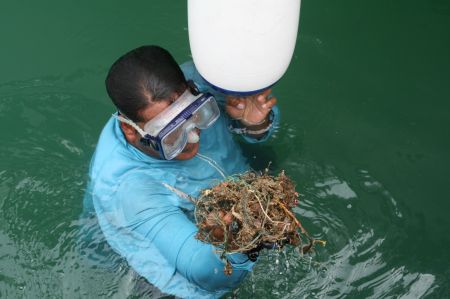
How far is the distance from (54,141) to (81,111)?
0.98ft

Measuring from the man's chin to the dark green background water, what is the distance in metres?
0.74

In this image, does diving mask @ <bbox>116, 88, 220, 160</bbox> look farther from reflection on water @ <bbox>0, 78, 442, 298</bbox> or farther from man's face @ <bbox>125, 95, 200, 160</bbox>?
reflection on water @ <bbox>0, 78, 442, 298</bbox>

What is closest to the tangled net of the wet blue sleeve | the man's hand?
the wet blue sleeve

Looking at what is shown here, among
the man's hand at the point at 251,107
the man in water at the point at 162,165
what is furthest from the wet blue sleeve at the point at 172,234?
the man's hand at the point at 251,107

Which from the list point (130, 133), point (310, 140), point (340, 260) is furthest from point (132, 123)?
point (310, 140)

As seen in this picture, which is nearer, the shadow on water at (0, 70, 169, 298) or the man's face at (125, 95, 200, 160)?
the man's face at (125, 95, 200, 160)

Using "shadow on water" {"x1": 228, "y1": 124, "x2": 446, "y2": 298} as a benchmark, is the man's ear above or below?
above

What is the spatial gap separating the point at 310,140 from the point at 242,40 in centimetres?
170

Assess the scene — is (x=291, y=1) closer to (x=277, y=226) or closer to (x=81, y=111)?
(x=277, y=226)

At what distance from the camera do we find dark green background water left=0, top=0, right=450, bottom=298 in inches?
120

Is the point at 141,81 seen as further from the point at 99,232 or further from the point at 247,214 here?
the point at 99,232

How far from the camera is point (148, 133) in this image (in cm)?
213

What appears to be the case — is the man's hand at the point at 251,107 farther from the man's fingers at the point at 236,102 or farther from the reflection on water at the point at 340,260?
the reflection on water at the point at 340,260

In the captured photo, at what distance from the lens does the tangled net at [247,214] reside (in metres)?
1.64
